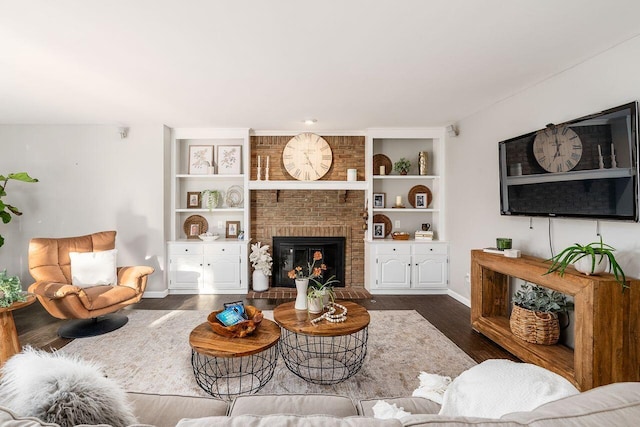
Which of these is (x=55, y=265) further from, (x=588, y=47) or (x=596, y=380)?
(x=588, y=47)

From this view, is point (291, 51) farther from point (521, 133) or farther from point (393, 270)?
point (393, 270)

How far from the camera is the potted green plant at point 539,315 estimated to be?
8.17ft

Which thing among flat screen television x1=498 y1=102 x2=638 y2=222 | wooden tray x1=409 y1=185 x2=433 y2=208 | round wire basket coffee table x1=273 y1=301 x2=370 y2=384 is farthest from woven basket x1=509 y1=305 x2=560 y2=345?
wooden tray x1=409 y1=185 x2=433 y2=208

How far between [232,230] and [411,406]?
4.00 m

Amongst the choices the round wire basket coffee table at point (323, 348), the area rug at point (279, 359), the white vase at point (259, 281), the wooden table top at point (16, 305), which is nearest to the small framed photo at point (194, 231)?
the white vase at point (259, 281)

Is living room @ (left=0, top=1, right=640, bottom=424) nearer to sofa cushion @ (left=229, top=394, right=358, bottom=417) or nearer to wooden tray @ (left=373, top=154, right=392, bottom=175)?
wooden tray @ (left=373, top=154, right=392, bottom=175)

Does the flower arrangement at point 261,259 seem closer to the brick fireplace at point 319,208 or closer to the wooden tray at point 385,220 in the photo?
the brick fireplace at point 319,208

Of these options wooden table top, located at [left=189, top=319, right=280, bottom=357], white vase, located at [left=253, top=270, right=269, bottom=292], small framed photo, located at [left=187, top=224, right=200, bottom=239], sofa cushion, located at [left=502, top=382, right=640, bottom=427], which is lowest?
white vase, located at [left=253, top=270, right=269, bottom=292]

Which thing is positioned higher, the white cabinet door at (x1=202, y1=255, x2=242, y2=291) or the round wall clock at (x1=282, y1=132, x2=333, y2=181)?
the round wall clock at (x1=282, y1=132, x2=333, y2=181)

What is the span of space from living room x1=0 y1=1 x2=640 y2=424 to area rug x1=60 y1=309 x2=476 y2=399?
1.21 m

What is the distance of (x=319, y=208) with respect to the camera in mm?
4855

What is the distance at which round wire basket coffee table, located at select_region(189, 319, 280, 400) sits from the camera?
6.40 feet

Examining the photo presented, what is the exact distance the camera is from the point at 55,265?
332 centimetres

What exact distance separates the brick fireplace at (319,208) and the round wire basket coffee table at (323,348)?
2.11m
